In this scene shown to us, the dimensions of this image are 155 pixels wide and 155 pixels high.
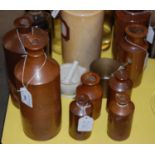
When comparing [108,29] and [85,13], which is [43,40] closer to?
[85,13]

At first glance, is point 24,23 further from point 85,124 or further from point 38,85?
point 85,124

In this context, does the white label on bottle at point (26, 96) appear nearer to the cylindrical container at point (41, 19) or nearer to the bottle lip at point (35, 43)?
the bottle lip at point (35, 43)

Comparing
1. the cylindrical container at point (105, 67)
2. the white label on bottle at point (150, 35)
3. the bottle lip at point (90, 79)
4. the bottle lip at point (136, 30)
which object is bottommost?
the cylindrical container at point (105, 67)

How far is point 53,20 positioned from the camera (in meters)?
1.38

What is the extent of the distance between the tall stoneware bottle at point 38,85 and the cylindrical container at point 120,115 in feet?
0.52

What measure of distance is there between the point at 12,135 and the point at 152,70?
22.2 inches

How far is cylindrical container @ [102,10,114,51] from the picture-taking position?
1.39 metres

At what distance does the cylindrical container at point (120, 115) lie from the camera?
993mm

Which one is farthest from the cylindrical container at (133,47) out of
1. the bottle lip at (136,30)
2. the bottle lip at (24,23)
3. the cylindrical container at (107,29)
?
the bottle lip at (24,23)

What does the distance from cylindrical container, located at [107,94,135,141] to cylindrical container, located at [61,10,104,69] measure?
264 millimetres

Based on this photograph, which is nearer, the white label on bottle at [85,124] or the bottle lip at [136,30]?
the white label on bottle at [85,124]

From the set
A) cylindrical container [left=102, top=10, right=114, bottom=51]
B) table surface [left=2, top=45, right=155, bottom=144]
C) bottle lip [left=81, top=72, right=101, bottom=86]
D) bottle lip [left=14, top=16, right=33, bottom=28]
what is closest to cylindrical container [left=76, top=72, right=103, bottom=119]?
bottle lip [left=81, top=72, right=101, bottom=86]

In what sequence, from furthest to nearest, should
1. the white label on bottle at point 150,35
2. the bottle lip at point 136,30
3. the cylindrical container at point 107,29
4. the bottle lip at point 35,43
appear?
the cylindrical container at point 107,29 < the white label on bottle at point 150,35 < the bottle lip at point 136,30 < the bottle lip at point 35,43

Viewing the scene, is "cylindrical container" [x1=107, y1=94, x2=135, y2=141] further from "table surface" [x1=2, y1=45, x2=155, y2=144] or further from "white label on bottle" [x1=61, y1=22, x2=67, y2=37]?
"white label on bottle" [x1=61, y1=22, x2=67, y2=37]
